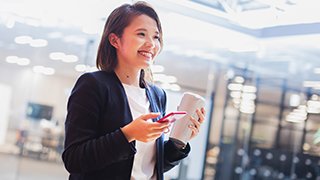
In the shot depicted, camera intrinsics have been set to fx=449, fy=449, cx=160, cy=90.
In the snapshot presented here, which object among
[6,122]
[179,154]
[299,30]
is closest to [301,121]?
[299,30]

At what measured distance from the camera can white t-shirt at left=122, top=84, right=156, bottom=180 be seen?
1212mm

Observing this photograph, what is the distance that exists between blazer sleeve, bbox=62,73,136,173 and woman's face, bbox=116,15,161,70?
0.13 m

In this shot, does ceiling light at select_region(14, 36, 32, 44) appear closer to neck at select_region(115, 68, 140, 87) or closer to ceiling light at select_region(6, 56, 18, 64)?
ceiling light at select_region(6, 56, 18, 64)

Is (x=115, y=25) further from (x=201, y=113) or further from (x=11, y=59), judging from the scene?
(x=11, y=59)

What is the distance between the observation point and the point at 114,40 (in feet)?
4.16

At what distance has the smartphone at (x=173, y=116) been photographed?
113 centimetres

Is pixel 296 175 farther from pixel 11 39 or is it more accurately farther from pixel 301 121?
pixel 11 39

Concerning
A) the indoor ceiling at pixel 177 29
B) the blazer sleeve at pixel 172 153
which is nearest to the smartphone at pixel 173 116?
the blazer sleeve at pixel 172 153

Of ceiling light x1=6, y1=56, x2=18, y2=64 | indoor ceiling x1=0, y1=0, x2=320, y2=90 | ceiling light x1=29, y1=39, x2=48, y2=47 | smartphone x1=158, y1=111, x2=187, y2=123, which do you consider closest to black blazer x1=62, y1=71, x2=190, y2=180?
smartphone x1=158, y1=111, x2=187, y2=123

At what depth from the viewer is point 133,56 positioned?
1.24 m

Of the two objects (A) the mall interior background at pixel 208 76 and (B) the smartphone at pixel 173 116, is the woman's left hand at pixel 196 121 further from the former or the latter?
(A) the mall interior background at pixel 208 76

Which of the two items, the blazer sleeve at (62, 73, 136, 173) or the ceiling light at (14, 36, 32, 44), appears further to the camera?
the ceiling light at (14, 36, 32, 44)

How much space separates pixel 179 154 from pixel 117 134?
0.28 metres

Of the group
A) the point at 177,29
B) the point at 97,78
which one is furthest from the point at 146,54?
the point at 177,29
